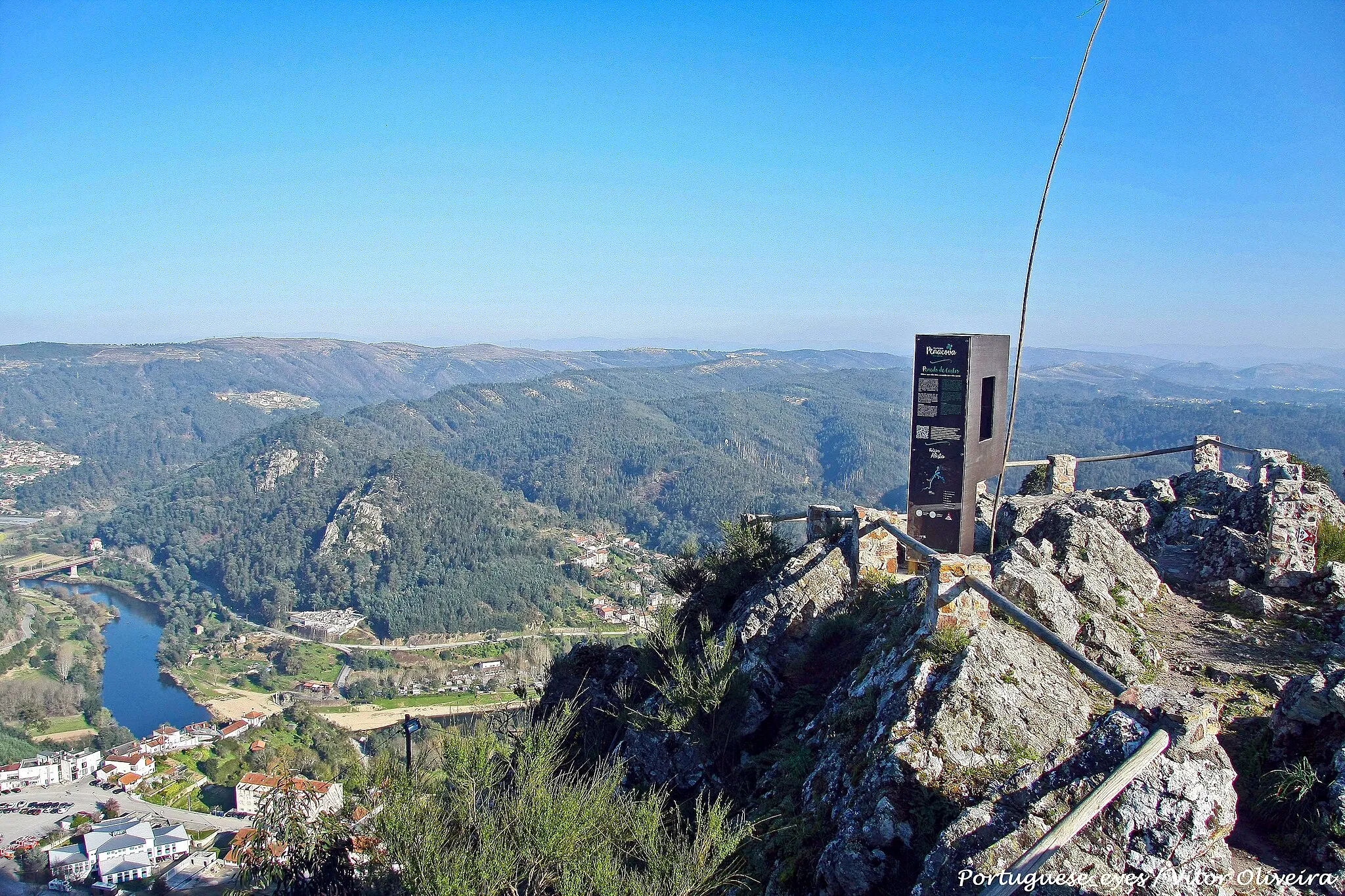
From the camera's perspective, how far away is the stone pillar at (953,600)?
5.97 meters

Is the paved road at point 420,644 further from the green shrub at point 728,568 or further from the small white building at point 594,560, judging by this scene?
the green shrub at point 728,568

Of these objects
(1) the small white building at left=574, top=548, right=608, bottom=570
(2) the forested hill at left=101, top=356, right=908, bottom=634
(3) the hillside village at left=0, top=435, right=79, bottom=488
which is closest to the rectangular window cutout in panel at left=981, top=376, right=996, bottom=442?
(2) the forested hill at left=101, top=356, right=908, bottom=634

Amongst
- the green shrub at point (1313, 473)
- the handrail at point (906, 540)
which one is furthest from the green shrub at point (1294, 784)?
the green shrub at point (1313, 473)

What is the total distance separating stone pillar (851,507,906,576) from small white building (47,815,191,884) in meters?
29.6

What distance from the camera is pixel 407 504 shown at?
364ft

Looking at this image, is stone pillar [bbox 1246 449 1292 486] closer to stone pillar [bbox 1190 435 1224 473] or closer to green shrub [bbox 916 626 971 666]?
stone pillar [bbox 1190 435 1224 473]

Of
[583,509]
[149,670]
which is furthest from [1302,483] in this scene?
[583,509]

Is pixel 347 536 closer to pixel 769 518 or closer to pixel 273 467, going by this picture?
pixel 273 467

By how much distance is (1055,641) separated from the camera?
5.27m

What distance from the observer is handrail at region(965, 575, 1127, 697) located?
4.64 m

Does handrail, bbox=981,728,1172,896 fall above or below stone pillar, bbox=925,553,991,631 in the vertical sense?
below

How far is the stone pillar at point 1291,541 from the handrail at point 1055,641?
14.5ft

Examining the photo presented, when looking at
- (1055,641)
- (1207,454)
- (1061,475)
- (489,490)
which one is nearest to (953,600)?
(1055,641)

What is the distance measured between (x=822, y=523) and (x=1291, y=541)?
6.05 meters
